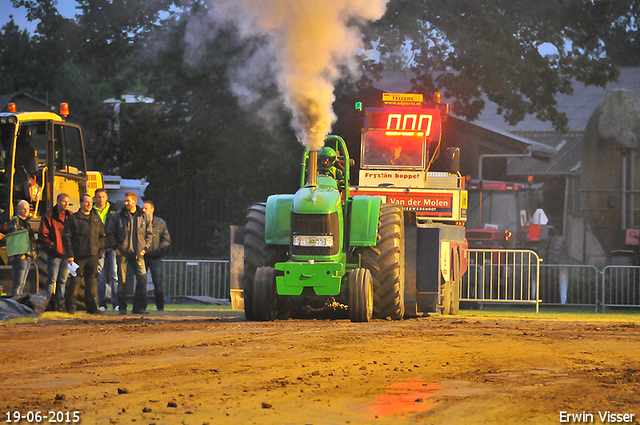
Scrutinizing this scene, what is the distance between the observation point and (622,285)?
19.1m

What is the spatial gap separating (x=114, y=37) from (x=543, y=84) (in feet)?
37.7

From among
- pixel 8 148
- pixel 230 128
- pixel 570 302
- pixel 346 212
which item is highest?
pixel 230 128

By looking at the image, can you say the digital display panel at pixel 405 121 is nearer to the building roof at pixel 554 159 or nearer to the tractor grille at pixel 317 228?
the tractor grille at pixel 317 228

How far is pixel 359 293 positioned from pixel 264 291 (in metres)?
1.26

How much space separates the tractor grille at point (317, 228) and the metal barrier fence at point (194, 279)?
8.54 meters

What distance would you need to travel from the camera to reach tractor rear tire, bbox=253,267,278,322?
39.0 feet

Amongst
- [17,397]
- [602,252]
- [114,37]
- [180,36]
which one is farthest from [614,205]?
[17,397]

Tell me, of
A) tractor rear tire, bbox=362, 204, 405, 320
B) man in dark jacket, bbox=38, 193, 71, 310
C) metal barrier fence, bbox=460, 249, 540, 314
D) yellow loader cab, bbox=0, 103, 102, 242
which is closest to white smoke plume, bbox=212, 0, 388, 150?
tractor rear tire, bbox=362, 204, 405, 320

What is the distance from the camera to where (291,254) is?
39.2 ft

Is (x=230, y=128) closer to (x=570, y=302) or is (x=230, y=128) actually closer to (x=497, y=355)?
(x=570, y=302)

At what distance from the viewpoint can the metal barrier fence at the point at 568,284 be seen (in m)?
19.5

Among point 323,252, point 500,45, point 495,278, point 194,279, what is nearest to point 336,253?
point 323,252

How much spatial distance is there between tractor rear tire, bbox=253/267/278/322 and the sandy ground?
21.4 inches

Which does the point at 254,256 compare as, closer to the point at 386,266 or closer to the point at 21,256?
the point at 386,266
